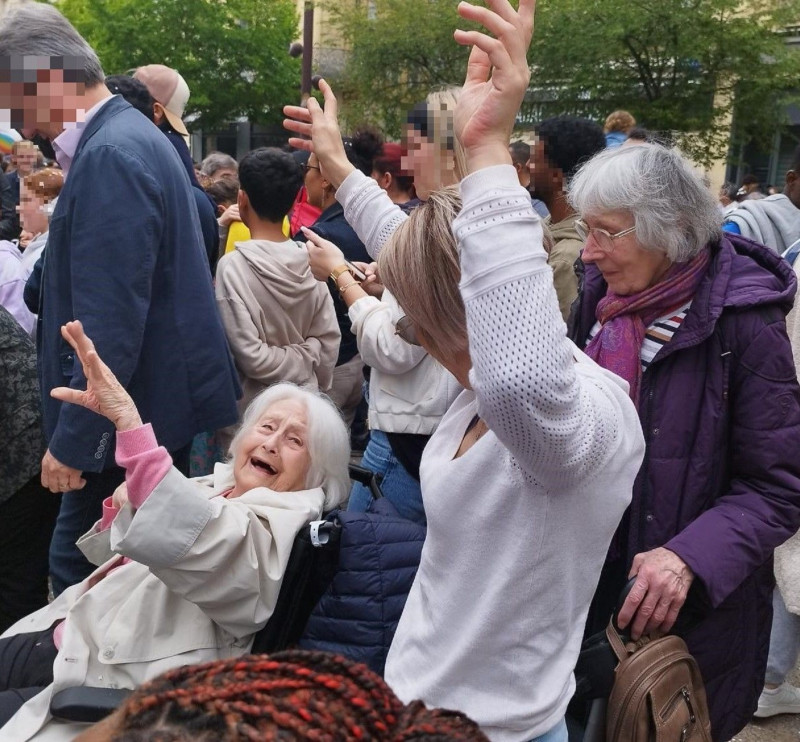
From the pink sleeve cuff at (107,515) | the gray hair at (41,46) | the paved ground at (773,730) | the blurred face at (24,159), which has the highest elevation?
the gray hair at (41,46)

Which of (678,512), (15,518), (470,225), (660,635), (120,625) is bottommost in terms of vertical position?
(15,518)

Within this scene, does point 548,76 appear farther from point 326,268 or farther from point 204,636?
point 204,636

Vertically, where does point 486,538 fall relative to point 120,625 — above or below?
above

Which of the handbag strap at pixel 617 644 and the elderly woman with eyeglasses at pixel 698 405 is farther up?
the elderly woman with eyeglasses at pixel 698 405

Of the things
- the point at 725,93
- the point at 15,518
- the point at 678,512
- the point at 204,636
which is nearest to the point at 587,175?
the point at 678,512

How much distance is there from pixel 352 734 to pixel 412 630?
66 cm

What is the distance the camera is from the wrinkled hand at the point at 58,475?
2.50 metres

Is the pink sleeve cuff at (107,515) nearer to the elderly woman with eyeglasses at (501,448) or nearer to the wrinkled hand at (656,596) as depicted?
the elderly woman with eyeglasses at (501,448)

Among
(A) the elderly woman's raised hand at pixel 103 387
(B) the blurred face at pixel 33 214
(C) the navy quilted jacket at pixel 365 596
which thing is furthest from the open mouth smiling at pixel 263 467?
(B) the blurred face at pixel 33 214

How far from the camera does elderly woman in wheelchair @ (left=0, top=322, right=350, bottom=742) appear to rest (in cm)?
194

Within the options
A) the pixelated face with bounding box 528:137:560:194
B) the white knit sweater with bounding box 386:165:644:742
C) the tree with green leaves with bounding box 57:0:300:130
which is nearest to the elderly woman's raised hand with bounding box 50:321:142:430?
the white knit sweater with bounding box 386:165:644:742

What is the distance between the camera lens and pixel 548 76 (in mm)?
17516

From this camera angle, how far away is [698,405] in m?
1.93

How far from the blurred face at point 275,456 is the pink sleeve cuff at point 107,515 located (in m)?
0.33
